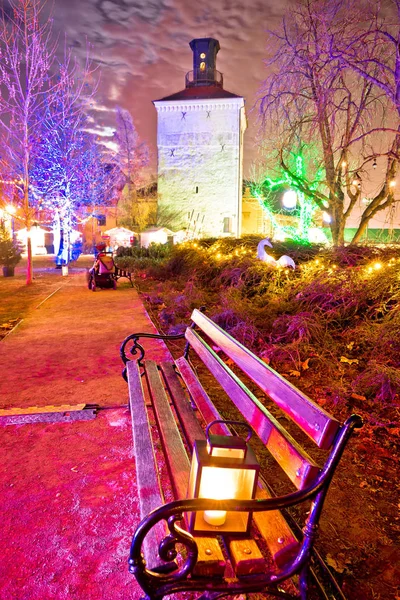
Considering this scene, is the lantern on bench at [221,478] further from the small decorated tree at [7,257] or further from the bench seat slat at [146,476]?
the small decorated tree at [7,257]

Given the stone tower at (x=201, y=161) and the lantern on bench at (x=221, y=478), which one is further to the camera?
the stone tower at (x=201, y=161)

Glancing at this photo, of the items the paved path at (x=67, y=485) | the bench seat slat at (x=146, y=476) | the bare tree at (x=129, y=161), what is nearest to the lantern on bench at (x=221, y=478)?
the bench seat slat at (x=146, y=476)

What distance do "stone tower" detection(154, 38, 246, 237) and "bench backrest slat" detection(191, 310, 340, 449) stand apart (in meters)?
34.3

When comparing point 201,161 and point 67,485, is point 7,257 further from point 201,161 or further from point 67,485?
point 201,161

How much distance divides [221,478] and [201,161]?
37.7 metres

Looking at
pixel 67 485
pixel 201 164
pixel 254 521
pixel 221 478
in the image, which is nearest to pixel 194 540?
pixel 221 478

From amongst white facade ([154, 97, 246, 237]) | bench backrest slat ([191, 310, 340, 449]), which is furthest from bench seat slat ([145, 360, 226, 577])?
white facade ([154, 97, 246, 237])

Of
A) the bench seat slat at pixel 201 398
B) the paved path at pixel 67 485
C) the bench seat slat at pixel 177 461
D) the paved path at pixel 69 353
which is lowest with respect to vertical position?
the paved path at pixel 67 485

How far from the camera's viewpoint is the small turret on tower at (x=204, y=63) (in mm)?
39750

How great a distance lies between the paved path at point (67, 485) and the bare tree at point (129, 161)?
38.4 m

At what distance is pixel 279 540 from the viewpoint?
6.18ft

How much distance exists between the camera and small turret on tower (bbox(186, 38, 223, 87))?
39750 millimetres

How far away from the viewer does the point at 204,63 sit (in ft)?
131

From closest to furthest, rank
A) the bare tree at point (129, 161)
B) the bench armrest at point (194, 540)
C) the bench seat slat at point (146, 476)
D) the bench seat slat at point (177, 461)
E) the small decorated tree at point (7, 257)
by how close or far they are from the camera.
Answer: the bench armrest at point (194, 540) → the bench seat slat at point (177, 461) → the bench seat slat at point (146, 476) → the small decorated tree at point (7, 257) → the bare tree at point (129, 161)
